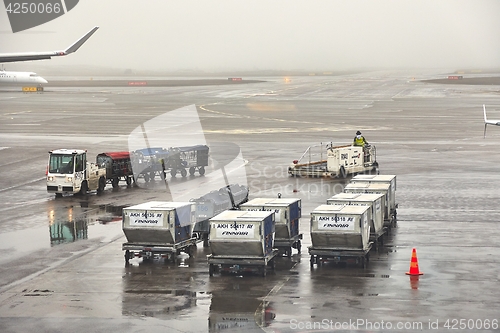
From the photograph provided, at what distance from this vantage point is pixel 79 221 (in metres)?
37.2

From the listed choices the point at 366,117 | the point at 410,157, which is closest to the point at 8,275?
the point at 410,157

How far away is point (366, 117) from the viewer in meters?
97.6

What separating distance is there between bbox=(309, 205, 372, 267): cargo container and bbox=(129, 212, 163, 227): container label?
18.0 feet

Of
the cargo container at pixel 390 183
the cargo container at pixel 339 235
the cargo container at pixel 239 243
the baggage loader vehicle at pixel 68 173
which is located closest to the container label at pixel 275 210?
the cargo container at pixel 339 235

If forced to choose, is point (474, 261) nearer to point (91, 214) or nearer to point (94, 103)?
point (91, 214)

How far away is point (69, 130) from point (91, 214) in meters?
45.1

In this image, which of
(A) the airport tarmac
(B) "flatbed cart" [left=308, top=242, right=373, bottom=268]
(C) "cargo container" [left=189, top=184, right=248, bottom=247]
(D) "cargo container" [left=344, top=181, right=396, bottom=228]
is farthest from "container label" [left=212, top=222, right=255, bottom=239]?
(D) "cargo container" [left=344, top=181, right=396, bottom=228]

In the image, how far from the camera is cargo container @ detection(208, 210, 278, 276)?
26172 mm

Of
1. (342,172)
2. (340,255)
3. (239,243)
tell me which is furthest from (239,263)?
(342,172)

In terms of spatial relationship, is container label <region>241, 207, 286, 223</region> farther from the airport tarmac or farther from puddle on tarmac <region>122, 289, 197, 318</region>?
puddle on tarmac <region>122, 289, 197, 318</region>

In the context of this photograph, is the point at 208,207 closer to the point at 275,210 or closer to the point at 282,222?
the point at 275,210

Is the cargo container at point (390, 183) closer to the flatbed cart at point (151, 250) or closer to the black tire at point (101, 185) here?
the flatbed cart at point (151, 250)

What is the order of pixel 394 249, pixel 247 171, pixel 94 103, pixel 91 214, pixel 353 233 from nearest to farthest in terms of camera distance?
pixel 353 233
pixel 394 249
pixel 91 214
pixel 247 171
pixel 94 103

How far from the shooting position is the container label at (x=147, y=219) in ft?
93.5
